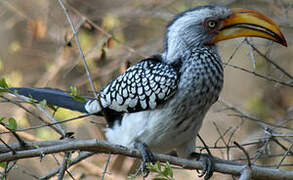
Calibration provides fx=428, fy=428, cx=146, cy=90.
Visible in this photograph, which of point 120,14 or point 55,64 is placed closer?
point 55,64

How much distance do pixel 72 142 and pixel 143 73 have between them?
1.02 meters

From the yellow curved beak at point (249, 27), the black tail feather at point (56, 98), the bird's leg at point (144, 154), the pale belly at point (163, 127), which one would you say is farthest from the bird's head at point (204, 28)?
the black tail feather at point (56, 98)

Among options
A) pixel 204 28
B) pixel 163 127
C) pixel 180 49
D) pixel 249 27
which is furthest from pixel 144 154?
pixel 249 27

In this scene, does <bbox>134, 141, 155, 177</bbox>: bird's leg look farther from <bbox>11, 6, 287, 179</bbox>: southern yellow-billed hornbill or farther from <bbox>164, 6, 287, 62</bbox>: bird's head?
<bbox>164, 6, 287, 62</bbox>: bird's head

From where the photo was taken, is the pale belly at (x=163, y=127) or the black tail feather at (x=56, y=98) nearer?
the pale belly at (x=163, y=127)

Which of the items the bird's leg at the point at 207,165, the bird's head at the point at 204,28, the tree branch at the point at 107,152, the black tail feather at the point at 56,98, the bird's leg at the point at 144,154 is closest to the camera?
the tree branch at the point at 107,152

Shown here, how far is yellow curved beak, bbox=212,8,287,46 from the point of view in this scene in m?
2.88

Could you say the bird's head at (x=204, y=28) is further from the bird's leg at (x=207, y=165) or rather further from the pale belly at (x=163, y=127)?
the bird's leg at (x=207, y=165)

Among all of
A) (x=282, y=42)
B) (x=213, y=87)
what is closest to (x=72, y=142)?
(x=213, y=87)

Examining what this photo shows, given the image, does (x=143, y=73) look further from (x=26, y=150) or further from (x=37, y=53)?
(x=37, y=53)

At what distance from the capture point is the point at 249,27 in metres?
3.01

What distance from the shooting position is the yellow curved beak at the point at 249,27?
2877mm

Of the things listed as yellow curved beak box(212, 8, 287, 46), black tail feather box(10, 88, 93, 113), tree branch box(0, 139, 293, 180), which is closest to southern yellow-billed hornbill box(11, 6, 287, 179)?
yellow curved beak box(212, 8, 287, 46)

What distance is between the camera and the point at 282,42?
286 centimetres
